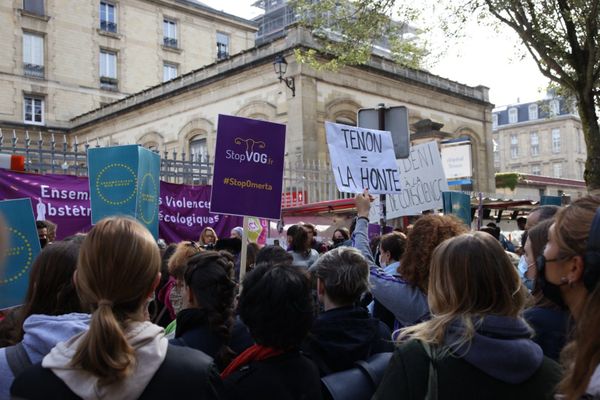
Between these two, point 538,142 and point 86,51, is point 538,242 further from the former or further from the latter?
point 538,142

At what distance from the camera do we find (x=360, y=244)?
4035mm

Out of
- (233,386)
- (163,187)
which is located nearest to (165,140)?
(163,187)

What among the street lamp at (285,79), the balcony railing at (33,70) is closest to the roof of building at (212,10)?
the balcony railing at (33,70)

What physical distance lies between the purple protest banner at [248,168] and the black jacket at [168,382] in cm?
287

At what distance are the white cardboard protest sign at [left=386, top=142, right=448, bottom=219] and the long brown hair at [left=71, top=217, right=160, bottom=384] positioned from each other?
531 centimetres

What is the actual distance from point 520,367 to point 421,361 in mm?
343

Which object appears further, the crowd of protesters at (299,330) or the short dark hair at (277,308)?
the short dark hair at (277,308)

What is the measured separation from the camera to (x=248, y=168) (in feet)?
16.5

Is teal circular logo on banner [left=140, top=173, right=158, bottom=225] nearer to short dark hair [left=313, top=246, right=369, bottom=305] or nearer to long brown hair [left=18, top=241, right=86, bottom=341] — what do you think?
short dark hair [left=313, top=246, right=369, bottom=305]

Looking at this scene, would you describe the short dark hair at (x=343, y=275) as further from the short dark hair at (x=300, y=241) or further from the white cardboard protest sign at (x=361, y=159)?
the short dark hair at (x=300, y=241)

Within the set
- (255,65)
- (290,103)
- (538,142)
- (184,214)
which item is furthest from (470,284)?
(538,142)

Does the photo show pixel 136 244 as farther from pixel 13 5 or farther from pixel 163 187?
pixel 13 5

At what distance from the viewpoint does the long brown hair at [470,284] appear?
83.0 inches

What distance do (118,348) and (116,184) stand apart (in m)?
3.67
